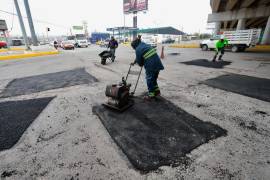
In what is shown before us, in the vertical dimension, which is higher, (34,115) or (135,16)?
(135,16)

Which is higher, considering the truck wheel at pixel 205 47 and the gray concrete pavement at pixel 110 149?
the truck wheel at pixel 205 47

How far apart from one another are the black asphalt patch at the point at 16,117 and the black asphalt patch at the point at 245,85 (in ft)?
18.4

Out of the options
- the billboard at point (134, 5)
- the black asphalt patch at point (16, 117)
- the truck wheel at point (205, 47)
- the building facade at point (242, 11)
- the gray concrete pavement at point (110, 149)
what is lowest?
the black asphalt patch at point (16, 117)

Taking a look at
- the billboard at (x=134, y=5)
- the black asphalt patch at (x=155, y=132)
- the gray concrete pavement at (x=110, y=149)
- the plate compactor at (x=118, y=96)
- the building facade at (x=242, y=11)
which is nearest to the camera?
the gray concrete pavement at (x=110, y=149)

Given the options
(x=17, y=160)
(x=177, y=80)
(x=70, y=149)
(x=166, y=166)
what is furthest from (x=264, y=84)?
(x=17, y=160)

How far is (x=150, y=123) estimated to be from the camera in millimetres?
3100

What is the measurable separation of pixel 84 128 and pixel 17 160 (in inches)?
43.7

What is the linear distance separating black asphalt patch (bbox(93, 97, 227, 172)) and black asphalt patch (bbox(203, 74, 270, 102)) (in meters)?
2.50

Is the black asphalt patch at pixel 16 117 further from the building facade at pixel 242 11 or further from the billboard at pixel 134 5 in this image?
the billboard at pixel 134 5

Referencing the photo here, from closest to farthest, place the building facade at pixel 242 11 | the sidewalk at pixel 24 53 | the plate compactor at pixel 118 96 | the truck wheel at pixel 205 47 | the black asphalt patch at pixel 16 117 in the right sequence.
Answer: the black asphalt patch at pixel 16 117, the plate compactor at pixel 118 96, the sidewalk at pixel 24 53, the building facade at pixel 242 11, the truck wheel at pixel 205 47

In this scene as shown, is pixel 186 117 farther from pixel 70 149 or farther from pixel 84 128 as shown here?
pixel 70 149

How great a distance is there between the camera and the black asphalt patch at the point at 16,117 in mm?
2723

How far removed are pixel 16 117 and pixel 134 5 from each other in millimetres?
44568

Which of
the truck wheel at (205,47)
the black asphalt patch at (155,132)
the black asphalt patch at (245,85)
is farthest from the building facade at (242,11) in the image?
the black asphalt patch at (155,132)
